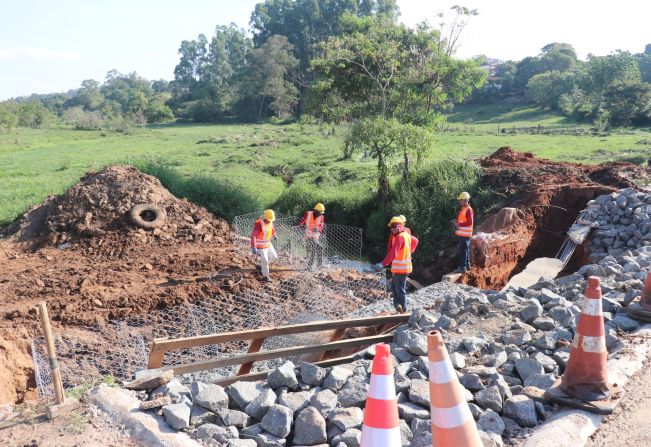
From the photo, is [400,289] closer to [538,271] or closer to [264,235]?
[264,235]

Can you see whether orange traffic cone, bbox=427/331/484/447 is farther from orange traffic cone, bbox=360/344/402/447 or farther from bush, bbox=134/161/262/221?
bush, bbox=134/161/262/221

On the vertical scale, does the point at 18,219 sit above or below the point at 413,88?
below

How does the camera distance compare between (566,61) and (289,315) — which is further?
(566,61)

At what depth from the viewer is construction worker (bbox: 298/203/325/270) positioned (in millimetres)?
12078

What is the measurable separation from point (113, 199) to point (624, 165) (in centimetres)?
1453

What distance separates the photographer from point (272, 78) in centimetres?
5644

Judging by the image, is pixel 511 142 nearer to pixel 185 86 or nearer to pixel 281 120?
pixel 281 120

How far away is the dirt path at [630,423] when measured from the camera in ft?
12.4

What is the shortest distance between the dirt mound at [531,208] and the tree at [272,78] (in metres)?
42.2

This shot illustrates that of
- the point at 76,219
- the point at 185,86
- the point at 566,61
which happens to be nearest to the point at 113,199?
the point at 76,219

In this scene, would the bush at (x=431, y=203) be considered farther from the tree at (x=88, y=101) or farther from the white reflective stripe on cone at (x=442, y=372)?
the tree at (x=88, y=101)

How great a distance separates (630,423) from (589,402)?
0.30 m

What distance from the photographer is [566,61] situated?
67.6m

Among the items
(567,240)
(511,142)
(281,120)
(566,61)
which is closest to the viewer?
(567,240)
